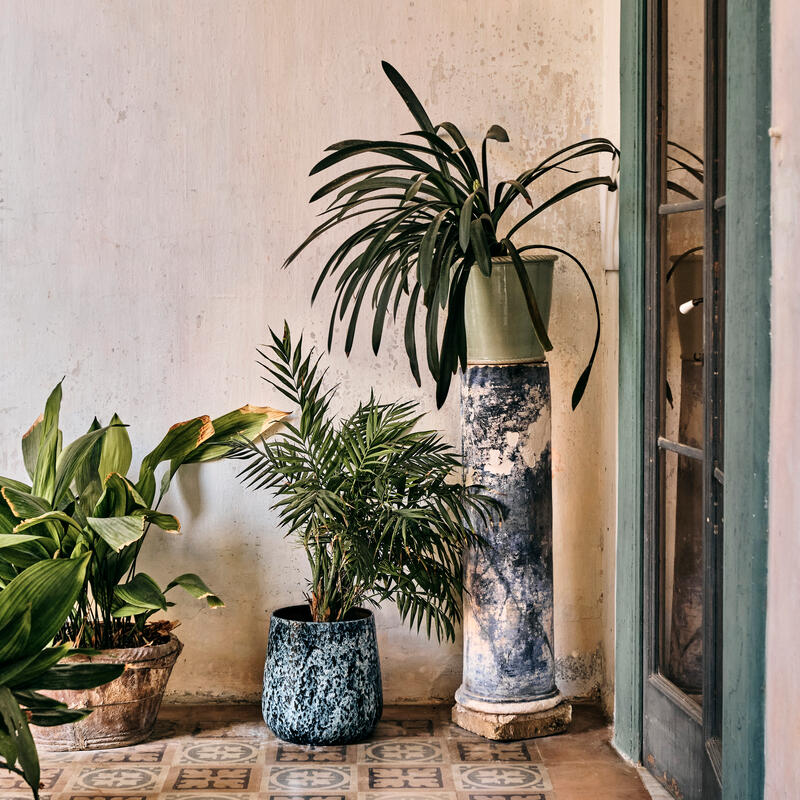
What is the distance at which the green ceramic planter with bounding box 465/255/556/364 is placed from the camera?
2791 millimetres

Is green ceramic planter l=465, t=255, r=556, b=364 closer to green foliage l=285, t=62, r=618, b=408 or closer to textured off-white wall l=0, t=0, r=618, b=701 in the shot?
green foliage l=285, t=62, r=618, b=408

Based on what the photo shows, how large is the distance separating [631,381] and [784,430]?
1.17 meters

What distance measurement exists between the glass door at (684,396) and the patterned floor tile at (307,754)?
881 millimetres

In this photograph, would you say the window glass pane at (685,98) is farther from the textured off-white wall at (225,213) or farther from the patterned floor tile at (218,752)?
the patterned floor tile at (218,752)

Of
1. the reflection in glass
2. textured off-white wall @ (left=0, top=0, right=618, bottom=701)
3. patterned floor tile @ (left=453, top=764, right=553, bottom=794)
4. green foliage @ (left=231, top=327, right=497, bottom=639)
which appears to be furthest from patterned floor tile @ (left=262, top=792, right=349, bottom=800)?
the reflection in glass

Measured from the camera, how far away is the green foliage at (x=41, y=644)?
235 centimetres

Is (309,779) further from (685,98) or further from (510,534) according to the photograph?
(685,98)

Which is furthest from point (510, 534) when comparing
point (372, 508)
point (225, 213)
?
point (225, 213)

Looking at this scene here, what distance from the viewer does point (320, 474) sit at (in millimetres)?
2873

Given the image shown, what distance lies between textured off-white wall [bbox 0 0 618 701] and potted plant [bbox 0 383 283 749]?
0.28 meters

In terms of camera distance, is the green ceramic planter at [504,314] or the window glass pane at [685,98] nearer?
the window glass pane at [685,98]

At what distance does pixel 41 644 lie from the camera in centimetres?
239

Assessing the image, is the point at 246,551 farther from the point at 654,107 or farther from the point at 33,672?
the point at 654,107

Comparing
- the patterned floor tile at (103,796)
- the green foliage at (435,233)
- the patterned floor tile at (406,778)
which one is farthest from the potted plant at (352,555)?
the patterned floor tile at (103,796)
